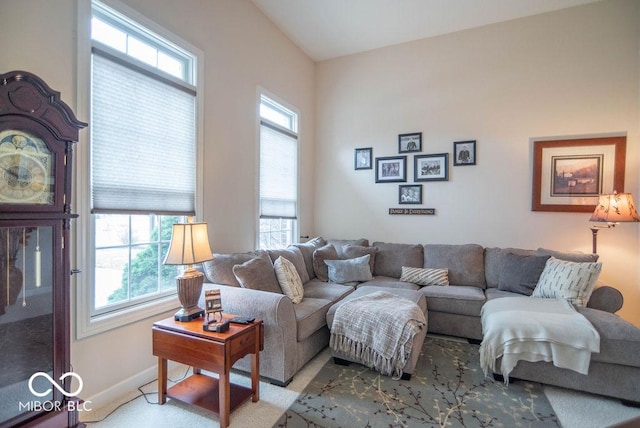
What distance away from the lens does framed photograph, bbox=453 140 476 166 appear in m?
3.91

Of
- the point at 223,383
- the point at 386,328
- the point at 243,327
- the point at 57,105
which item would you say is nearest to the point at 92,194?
the point at 57,105

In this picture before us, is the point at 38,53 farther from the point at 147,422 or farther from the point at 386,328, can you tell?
the point at 386,328

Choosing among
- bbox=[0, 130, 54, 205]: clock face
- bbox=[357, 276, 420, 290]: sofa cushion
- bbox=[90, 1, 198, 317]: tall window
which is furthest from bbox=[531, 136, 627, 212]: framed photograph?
bbox=[0, 130, 54, 205]: clock face

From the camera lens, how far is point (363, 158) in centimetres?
452

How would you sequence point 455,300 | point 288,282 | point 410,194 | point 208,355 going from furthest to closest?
point 410,194, point 455,300, point 288,282, point 208,355

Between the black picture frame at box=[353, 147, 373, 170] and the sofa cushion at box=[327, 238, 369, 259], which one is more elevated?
the black picture frame at box=[353, 147, 373, 170]

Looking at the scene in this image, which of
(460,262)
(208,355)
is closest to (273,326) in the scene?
(208,355)

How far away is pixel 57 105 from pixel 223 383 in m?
1.67

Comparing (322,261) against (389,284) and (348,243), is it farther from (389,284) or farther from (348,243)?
(389,284)

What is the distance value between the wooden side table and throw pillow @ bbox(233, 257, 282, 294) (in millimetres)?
390

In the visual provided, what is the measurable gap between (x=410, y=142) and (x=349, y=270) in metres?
1.96

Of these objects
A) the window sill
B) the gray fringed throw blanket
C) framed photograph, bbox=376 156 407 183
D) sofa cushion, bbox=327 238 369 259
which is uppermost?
framed photograph, bbox=376 156 407 183

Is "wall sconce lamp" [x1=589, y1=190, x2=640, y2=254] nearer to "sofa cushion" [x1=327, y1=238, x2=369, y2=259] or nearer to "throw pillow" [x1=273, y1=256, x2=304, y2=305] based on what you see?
"sofa cushion" [x1=327, y1=238, x2=369, y2=259]

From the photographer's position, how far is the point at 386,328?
7.68 ft
